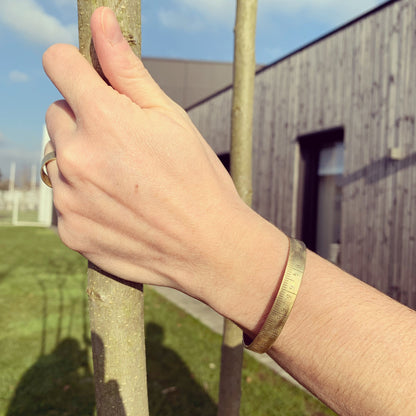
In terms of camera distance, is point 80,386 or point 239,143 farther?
point 80,386

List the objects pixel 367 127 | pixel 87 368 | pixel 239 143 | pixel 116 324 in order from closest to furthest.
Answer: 1. pixel 116 324
2. pixel 239 143
3. pixel 87 368
4. pixel 367 127

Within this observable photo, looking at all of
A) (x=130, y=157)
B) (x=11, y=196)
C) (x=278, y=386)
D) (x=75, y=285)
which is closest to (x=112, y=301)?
(x=130, y=157)

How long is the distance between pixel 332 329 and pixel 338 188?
7.71m

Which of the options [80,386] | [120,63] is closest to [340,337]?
[120,63]

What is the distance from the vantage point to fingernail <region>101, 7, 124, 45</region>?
28.8 inches

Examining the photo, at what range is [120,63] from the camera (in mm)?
762

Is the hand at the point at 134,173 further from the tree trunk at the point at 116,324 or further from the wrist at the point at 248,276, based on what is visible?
the tree trunk at the point at 116,324

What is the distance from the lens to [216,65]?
26844mm

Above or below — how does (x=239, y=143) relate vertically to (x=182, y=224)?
above

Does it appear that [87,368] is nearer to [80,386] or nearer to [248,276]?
[80,386]

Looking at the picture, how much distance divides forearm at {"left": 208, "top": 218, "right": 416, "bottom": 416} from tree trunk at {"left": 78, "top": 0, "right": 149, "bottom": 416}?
38 centimetres

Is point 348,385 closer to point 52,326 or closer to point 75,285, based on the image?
point 52,326

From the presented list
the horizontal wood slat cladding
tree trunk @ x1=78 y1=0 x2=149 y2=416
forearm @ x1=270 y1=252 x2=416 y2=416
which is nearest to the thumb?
tree trunk @ x1=78 y1=0 x2=149 y2=416

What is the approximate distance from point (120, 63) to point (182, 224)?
364 millimetres
